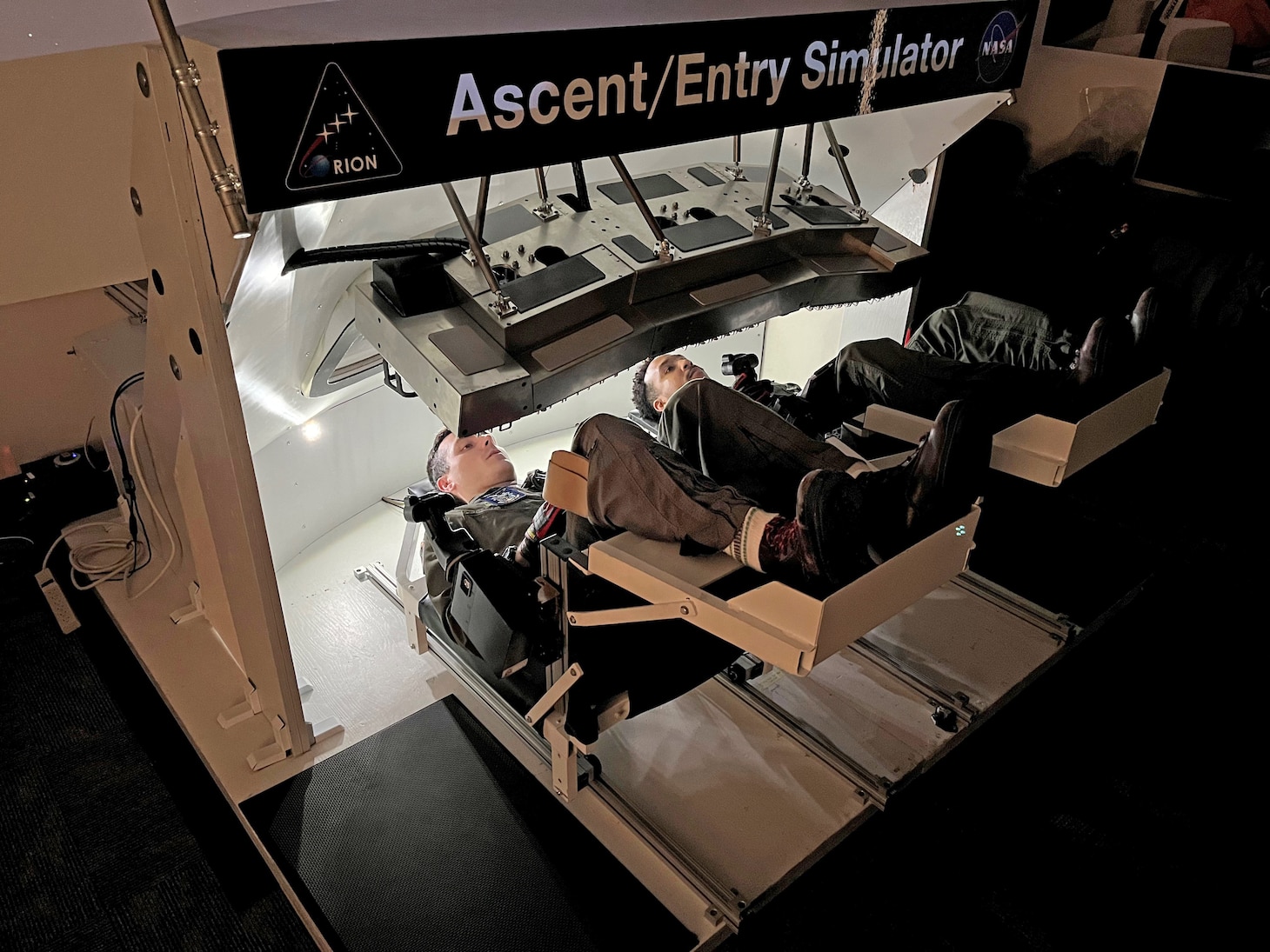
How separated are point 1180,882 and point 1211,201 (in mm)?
1978

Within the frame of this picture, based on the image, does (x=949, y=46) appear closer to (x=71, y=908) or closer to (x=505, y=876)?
(x=505, y=876)

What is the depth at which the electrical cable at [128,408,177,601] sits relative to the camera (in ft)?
7.54

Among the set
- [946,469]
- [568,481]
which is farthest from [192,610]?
[946,469]

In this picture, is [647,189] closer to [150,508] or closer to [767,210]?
[767,210]

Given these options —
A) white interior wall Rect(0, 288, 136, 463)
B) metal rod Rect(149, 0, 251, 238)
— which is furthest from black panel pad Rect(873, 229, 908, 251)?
white interior wall Rect(0, 288, 136, 463)

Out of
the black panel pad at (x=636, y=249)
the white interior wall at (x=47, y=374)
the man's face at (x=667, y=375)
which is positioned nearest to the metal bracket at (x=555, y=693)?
the black panel pad at (x=636, y=249)

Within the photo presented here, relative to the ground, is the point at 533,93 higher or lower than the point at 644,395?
higher

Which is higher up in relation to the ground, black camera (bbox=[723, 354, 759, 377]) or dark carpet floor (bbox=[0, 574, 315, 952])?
black camera (bbox=[723, 354, 759, 377])

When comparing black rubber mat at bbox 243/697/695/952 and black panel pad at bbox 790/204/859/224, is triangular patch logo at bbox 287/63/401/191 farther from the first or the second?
black panel pad at bbox 790/204/859/224

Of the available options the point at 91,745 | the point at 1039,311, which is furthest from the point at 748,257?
the point at 91,745

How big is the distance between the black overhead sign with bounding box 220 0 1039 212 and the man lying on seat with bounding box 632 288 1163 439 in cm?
71

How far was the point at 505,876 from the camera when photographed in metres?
1.87

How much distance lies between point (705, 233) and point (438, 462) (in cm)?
101

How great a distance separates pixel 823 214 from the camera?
2688 mm
